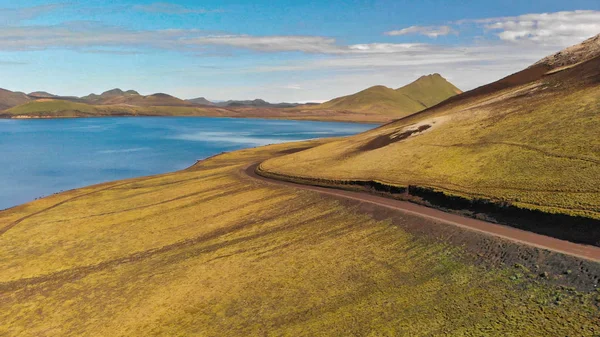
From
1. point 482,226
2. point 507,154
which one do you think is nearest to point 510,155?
point 507,154

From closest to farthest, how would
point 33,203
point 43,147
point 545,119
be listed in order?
1. point 545,119
2. point 33,203
3. point 43,147

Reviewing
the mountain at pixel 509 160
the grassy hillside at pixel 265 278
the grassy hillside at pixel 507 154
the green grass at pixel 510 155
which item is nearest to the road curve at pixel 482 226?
the mountain at pixel 509 160

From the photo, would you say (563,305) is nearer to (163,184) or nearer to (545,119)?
(545,119)

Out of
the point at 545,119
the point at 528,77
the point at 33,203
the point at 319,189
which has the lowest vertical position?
the point at 33,203

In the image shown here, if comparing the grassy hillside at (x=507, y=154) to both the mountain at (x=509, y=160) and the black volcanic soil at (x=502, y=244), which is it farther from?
the black volcanic soil at (x=502, y=244)

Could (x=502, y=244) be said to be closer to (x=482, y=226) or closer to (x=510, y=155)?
(x=482, y=226)

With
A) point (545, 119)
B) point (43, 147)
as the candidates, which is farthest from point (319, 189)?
point (43, 147)
